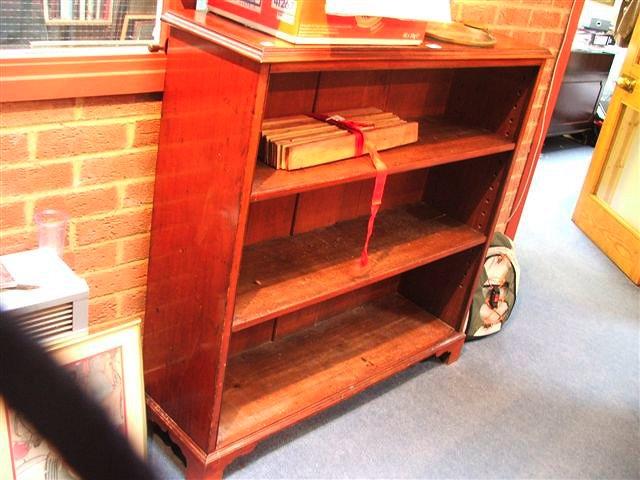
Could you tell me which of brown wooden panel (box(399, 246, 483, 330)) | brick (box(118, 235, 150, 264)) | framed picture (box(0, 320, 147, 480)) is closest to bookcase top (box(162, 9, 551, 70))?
brick (box(118, 235, 150, 264))

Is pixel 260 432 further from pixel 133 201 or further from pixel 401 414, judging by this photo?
pixel 133 201

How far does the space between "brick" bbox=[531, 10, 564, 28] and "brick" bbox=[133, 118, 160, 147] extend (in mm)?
1576

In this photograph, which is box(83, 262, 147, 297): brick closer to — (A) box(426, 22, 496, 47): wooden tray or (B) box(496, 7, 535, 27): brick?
(A) box(426, 22, 496, 47): wooden tray

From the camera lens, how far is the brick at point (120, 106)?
60.7 inches

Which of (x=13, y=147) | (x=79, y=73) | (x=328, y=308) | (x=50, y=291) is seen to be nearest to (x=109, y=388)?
(x=50, y=291)

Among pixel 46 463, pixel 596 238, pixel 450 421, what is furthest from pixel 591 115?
pixel 46 463

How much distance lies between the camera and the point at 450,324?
250cm

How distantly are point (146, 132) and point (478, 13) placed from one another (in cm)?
125

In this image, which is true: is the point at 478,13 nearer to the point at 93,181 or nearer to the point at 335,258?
the point at 335,258

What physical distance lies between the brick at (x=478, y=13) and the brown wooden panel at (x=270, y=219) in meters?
0.87

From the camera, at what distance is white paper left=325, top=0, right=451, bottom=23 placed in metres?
1.39

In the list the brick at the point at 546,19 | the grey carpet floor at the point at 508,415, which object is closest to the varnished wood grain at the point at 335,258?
the grey carpet floor at the point at 508,415

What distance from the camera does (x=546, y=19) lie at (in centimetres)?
263

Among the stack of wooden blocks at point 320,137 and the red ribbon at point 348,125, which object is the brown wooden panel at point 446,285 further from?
the red ribbon at point 348,125
